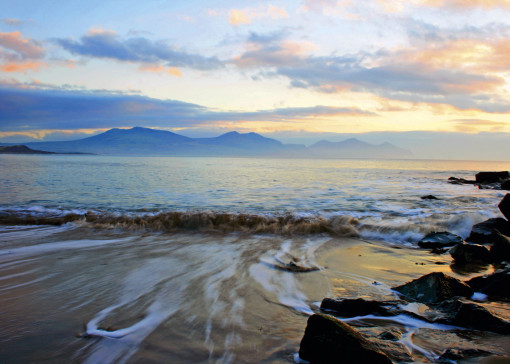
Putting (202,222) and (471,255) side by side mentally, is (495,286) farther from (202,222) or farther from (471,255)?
(202,222)

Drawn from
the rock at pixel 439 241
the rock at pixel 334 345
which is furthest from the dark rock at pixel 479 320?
the rock at pixel 439 241

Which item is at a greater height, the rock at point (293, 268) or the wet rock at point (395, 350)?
the wet rock at point (395, 350)

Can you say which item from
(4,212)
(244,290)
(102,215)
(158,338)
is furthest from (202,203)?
(158,338)

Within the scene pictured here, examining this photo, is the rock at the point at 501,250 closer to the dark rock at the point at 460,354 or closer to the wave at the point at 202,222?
the wave at the point at 202,222

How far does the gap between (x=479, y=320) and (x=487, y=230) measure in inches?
259

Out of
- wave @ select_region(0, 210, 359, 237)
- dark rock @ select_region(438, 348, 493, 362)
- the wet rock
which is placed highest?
dark rock @ select_region(438, 348, 493, 362)

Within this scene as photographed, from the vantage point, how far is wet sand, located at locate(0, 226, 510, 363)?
334 centimetres

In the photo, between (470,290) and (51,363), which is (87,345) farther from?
(470,290)

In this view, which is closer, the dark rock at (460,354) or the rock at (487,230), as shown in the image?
the dark rock at (460,354)

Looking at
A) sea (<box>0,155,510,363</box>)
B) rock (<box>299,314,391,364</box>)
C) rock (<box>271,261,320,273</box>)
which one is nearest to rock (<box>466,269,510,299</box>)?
sea (<box>0,155,510,363</box>)

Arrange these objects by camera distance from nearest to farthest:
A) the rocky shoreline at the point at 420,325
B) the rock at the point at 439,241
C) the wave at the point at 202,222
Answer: the rocky shoreline at the point at 420,325 < the rock at the point at 439,241 < the wave at the point at 202,222

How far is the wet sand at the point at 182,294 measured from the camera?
3.34 meters

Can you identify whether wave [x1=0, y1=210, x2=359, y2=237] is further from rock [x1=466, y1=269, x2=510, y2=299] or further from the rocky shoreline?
the rocky shoreline

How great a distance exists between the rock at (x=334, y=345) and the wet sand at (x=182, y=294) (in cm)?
29
